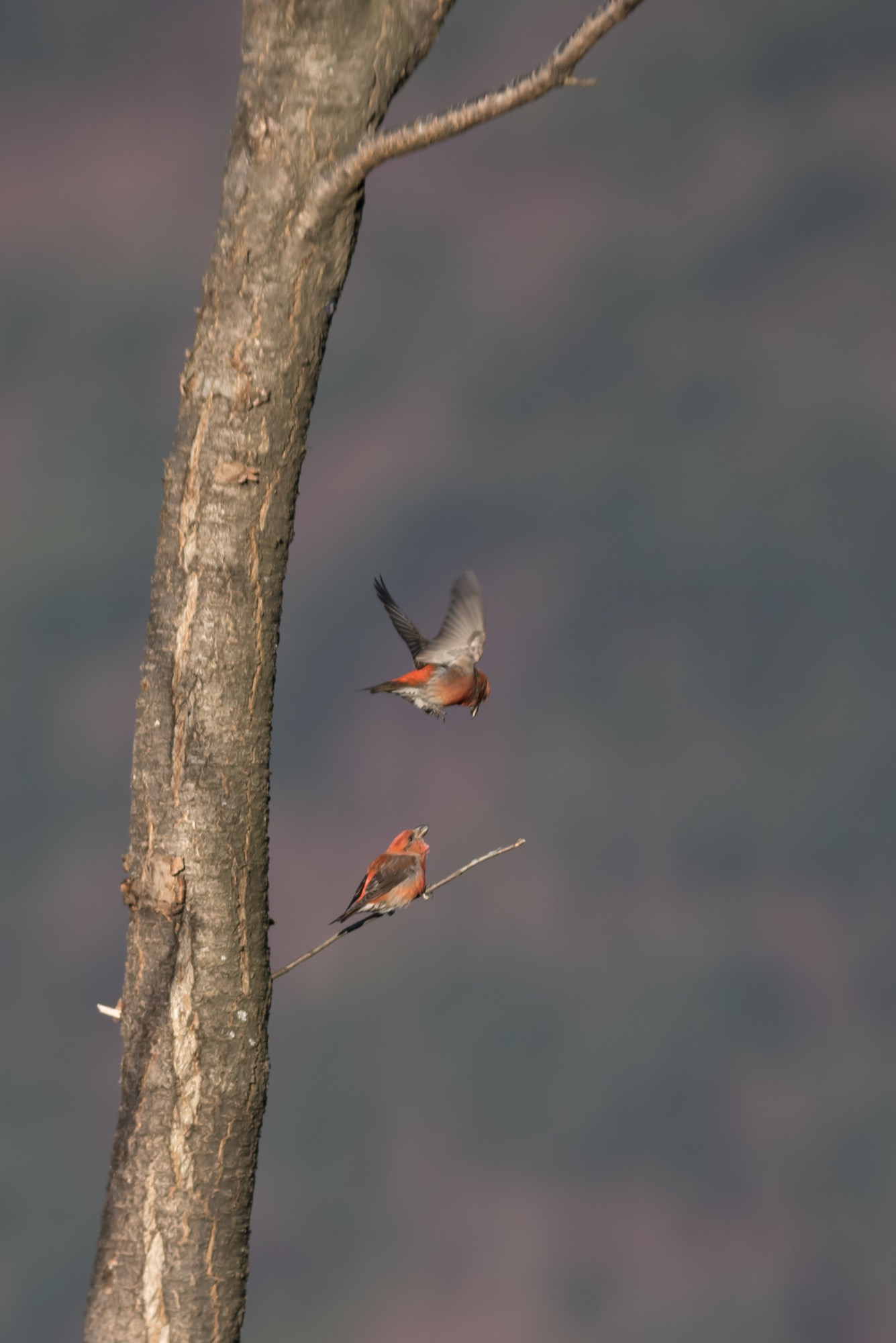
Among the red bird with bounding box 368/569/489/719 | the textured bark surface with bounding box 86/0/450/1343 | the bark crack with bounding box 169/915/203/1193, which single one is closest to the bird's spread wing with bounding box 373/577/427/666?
the red bird with bounding box 368/569/489/719

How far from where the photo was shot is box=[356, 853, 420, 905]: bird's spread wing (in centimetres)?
358

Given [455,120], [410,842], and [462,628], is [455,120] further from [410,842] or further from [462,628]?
[410,842]

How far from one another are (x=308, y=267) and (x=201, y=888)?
1459mm

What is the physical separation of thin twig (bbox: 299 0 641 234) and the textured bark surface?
4cm

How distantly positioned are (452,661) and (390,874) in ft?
2.23

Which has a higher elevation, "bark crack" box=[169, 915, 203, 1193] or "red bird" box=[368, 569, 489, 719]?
"red bird" box=[368, 569, 489, 719]

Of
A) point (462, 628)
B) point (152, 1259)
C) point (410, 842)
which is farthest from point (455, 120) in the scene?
point (152, 1259)

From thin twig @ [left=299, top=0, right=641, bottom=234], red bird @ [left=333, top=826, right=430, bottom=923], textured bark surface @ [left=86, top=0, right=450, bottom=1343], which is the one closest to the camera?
thin twig @ [left=299, top=0, right=641, bottom=234]

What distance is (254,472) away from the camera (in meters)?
2.74

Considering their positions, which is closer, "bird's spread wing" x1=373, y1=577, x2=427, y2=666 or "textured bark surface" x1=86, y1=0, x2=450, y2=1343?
"textured bark surface" x1=86, y1=0, x2=450, y2=1343

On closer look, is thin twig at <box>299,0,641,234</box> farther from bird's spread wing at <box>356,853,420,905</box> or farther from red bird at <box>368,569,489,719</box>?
bird's spread wing at <box>356,853,420,905</box>

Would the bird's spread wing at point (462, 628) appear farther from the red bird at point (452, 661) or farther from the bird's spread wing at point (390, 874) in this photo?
the bird's spread wing at point (390, 874)

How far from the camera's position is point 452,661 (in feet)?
12.1

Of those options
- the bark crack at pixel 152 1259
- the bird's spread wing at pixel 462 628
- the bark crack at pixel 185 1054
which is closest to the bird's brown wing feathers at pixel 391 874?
the bird's spread wing at pixel 462 628
